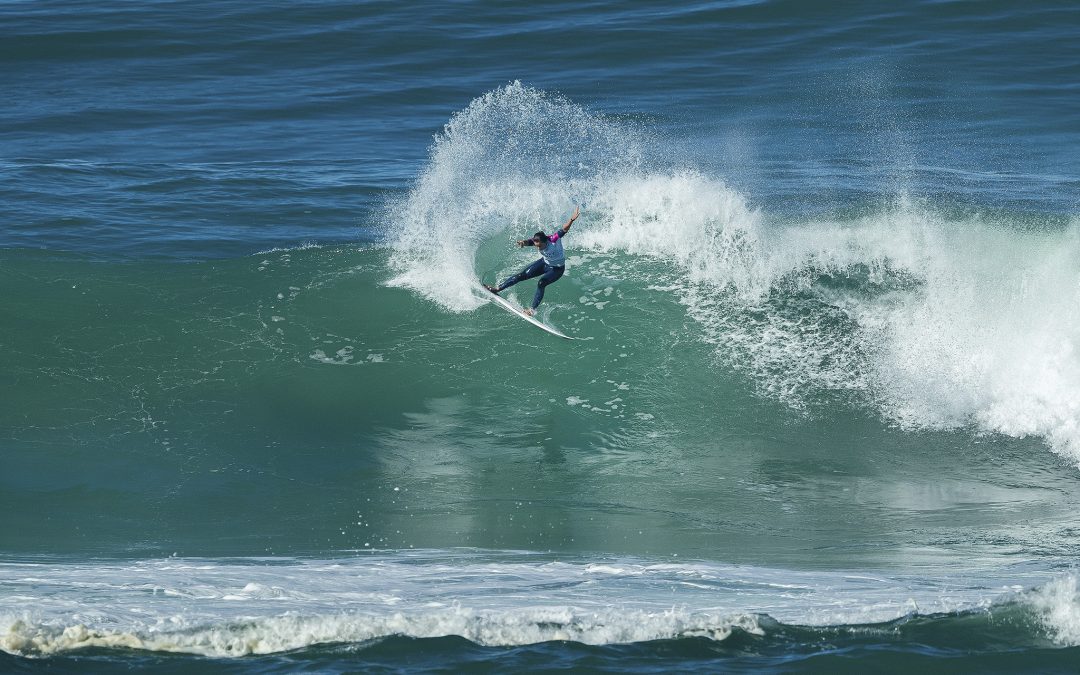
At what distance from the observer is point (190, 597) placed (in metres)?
8.65

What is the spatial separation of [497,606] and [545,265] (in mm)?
6640

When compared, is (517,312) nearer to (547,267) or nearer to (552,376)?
(547,267)

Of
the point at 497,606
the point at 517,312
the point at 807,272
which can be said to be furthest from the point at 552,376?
the point at 497,606

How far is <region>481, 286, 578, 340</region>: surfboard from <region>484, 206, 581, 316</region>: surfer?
0.27ft

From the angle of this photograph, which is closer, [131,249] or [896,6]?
[131,249]

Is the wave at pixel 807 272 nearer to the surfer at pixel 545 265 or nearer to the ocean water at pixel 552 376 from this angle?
the ocean water at pixel 552 376

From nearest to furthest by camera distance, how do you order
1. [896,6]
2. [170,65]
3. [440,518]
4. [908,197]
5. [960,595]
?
[960,595], [440,518], [908,197], [170,65], [896,6]

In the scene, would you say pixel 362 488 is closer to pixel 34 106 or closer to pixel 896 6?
pixel 34 106

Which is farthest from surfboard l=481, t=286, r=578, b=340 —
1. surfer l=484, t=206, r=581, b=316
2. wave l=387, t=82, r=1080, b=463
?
wave l=387, t=82, r=1080, b=463

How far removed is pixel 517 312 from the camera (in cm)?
1482

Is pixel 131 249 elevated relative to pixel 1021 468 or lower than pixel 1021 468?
elevated

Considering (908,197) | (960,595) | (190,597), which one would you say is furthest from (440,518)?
(908,197)

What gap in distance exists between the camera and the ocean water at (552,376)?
323 inches

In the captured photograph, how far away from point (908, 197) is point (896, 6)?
12.6 metres
